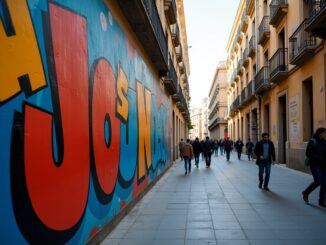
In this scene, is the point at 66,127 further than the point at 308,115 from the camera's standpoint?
No

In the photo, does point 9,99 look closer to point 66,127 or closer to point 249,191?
point 66,127

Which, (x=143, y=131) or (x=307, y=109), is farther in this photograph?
(x=307, y=109)

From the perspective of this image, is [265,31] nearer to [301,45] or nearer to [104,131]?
[301,45]

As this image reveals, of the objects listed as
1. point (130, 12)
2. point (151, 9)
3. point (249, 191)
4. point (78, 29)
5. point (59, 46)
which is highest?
point (151, 9)

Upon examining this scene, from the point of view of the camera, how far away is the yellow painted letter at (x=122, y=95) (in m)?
7.22

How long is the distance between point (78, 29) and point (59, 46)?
0.82 meters

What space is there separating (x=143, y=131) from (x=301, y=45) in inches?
349

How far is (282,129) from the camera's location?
21.4m

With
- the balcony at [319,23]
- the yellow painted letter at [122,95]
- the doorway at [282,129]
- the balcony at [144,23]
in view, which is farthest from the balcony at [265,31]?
the yellow painted letter at [122,95]

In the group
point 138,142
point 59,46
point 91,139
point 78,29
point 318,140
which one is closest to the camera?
point 59,46

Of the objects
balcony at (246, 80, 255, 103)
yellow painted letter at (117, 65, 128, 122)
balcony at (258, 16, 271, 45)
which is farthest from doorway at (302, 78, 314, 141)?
balcony at (246, 80, 255, 103)

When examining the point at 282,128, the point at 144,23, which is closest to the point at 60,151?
the point at 144,23

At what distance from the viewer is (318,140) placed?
27.0 ft

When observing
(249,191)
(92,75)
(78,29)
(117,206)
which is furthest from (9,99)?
(249,191)
